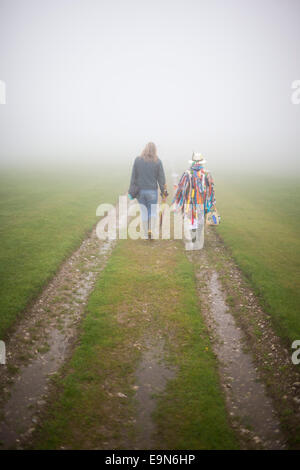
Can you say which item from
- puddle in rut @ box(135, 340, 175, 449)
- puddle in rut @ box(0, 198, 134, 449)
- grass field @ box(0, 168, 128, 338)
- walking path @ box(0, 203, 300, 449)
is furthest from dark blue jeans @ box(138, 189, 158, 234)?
puddle in rut @ box(135, 340, 175, 449)

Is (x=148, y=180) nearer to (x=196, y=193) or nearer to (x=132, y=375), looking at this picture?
(x=196, y=193)

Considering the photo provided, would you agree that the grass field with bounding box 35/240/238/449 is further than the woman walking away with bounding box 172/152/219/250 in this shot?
No

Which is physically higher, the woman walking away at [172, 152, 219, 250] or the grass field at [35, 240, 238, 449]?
the woman walking away at [172, 152, 219, 250]

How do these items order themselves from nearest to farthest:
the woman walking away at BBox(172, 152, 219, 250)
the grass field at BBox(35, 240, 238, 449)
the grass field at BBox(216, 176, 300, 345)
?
the grass field at BBox(35, 240, 238, 449)
the grass field at BBox(216, 176, 300, 345)
the woman walking away at BBox(172, 152, 219, 250)

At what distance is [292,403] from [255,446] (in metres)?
1.36

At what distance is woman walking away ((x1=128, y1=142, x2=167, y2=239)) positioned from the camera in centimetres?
1185

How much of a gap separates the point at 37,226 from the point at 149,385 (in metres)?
12.8

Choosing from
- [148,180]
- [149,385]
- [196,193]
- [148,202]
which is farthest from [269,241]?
[149,385]

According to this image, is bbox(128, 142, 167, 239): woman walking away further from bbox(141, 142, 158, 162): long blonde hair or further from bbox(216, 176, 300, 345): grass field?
bbox(216, 176, 300, 345): grass field

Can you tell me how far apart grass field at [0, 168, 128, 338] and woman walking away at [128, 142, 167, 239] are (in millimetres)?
4091

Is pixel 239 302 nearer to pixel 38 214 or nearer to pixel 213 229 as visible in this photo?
pixel 213 229

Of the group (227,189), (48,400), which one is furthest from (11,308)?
(227,189)

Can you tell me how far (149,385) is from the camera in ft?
18.6

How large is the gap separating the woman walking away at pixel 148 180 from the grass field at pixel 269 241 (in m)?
4.62
